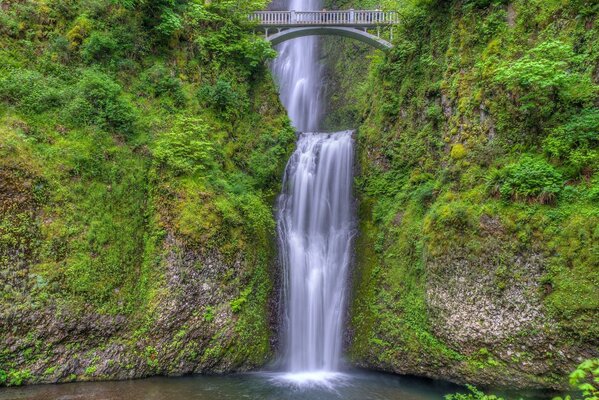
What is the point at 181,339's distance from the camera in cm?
826

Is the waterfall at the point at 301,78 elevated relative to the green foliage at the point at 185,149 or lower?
elevated

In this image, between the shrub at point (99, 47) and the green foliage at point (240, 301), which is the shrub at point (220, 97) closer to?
the shrub at point (99, 47)

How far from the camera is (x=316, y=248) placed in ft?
36.7

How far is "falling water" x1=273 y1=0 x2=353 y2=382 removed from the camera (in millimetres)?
9922

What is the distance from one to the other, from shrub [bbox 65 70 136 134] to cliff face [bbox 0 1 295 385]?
3 cm

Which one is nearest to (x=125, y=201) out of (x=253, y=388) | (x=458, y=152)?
(x=253, y=388)

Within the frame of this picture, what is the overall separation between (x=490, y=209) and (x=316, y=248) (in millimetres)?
5229

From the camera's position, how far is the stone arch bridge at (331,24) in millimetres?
14898

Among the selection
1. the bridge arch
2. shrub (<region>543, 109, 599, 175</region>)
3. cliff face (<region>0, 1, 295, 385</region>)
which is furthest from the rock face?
the bridge arch

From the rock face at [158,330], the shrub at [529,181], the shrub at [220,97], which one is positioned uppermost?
the shrub at [220,97]

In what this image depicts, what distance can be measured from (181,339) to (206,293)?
115cm

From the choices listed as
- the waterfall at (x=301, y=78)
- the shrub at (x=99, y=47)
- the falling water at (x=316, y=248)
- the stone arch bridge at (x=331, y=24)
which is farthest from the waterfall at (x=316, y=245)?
the waterfall at (x=301, y=78)

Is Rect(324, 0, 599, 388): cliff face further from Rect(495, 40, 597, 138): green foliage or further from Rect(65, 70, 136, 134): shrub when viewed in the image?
Rect(65, 70, 136, 134): shrub

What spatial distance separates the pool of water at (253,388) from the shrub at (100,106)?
6.16m
